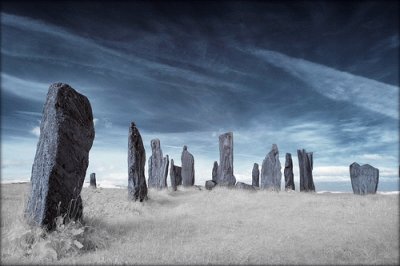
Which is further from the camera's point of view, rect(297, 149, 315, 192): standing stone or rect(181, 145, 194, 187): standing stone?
rect(181, 145, 194, 187): standing stone

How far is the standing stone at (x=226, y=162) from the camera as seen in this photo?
2303 cm

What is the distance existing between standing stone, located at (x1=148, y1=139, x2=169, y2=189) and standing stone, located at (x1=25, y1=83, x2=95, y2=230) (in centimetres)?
1497

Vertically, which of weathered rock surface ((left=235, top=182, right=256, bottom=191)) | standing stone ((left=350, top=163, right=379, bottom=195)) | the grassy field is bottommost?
the grassy field

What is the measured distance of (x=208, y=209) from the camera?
535 inches

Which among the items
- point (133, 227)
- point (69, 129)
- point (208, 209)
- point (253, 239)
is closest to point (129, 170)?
point (208, 209)

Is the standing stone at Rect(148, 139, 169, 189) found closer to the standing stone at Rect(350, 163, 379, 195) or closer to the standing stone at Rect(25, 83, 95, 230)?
the standing stone at Rect(350, 163, 379, 195)

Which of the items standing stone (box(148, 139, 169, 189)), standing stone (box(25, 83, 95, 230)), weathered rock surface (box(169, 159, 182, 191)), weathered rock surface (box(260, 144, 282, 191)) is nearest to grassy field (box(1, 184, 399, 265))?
standing stone (box(25, 83, 95, 230))

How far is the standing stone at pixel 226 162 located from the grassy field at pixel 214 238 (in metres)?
10.7

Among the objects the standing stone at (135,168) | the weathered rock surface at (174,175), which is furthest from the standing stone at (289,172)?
the standing stone at (135,168)

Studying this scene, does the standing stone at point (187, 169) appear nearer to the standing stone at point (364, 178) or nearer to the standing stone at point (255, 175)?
the standing stone at point (255, 175)

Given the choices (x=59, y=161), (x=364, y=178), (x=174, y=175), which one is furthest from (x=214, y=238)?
(x=174, y=175)

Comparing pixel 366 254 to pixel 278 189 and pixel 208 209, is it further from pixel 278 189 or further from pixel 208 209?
pixel 278 189

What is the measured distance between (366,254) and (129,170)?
10.8 m

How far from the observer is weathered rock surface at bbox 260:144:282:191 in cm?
2241
